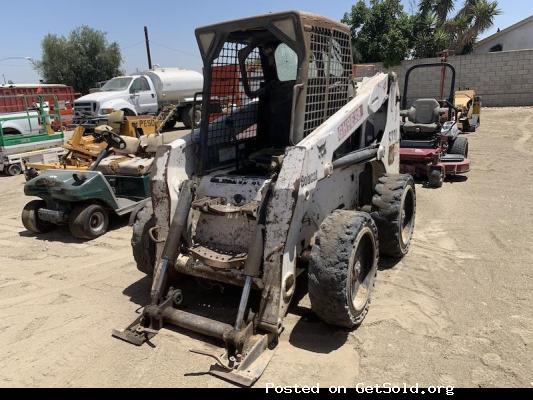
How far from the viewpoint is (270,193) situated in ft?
11.4

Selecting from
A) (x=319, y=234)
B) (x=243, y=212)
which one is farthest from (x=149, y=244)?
(x=319, y=234)

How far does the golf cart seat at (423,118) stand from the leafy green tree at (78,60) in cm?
3301

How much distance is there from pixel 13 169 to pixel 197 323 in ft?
32.5

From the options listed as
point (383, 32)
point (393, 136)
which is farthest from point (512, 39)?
point (393, 136)

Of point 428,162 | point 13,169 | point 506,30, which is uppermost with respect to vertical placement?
point 506,30

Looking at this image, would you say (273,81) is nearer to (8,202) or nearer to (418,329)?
(418,329)

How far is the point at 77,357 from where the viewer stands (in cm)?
340

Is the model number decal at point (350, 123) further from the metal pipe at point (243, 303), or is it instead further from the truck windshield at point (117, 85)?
the truck windshield at point (117, 85)

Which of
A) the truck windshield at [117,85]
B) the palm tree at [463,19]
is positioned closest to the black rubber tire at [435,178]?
the truck windshield at [117,85]

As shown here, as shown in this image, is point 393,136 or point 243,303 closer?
point 243,303

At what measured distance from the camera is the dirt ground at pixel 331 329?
3.15 m

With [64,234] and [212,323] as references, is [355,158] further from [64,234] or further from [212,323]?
[64,234]

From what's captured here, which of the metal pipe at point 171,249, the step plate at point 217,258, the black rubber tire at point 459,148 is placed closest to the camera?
the step plate at point 217,258

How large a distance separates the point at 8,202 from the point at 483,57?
19.5m
